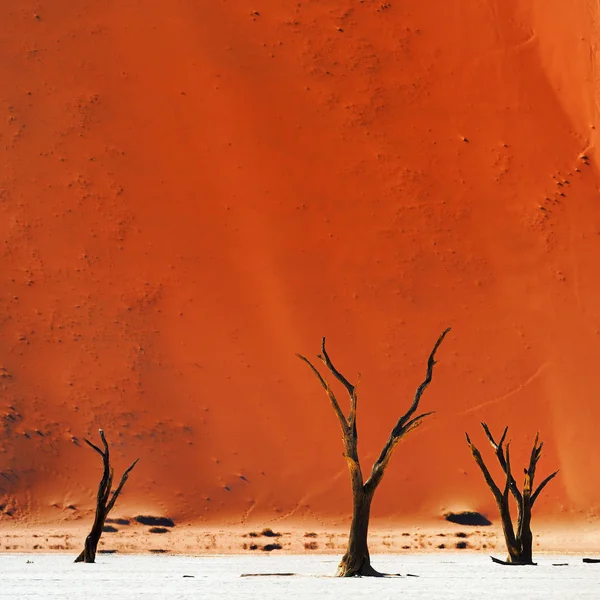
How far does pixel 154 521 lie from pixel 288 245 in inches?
356

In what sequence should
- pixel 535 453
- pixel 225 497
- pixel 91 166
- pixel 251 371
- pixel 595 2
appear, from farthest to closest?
pixel 595 2 < pixel 91 166 < pixel 251 371 < pixel 225 497 < pixel 535 453

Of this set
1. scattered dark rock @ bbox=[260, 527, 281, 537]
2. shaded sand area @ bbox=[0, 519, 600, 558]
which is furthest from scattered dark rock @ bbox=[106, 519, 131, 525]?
scattered dark rock @ bbox=[260, 527, 281, 537]

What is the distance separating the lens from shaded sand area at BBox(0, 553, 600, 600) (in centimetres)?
1348

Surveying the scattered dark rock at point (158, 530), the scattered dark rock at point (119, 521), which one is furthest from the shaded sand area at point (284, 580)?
the scattered dark rock at point (119, 521)

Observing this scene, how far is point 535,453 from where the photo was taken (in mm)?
19625

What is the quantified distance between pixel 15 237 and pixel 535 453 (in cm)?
1974

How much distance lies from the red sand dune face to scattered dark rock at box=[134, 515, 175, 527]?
84cm

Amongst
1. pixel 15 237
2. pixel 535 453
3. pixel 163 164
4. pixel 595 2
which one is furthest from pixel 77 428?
pixel 595 2

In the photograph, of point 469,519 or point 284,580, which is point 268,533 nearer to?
point 469,519

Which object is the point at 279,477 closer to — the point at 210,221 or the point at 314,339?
the point at 314,339

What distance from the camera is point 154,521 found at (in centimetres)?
3020

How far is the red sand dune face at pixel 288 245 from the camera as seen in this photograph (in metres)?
31.9

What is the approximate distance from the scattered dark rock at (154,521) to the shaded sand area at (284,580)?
7.00 m

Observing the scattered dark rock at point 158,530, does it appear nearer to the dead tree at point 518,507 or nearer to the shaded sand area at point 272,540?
the shaded sand area at point 272,540
